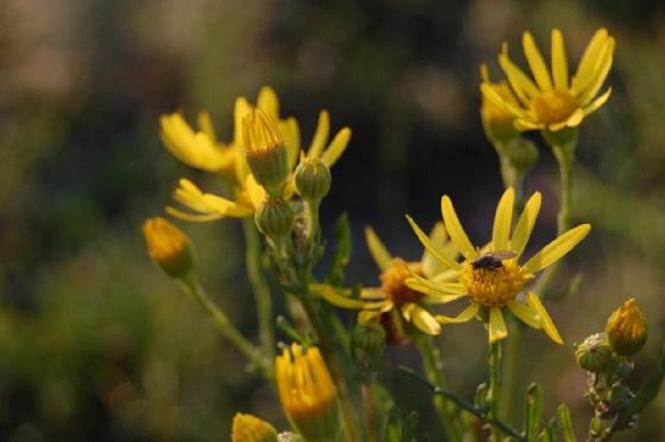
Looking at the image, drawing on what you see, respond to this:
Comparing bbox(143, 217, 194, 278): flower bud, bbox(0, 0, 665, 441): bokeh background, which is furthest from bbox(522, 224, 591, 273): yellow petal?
bbox(0, 0, 665, 441): bokeh background

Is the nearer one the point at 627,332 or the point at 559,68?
the point at 627,332

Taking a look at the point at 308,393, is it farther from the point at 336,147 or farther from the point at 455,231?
the point at 336,147

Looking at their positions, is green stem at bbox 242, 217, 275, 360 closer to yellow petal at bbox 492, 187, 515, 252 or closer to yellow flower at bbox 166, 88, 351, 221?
yellow flower at bbox 166, 88, 351, 221

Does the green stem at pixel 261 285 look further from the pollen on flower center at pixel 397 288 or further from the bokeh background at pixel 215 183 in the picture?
the bokeh background at pixel 215 183

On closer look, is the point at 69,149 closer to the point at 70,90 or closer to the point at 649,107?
the point at 70,90

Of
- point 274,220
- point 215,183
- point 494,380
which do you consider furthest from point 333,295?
point 215,183

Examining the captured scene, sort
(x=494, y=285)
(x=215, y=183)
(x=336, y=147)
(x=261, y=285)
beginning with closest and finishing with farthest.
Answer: (x=494, y=285) < (x=336, y=147) < (x=261, y=285) < (x=215, y=183)
